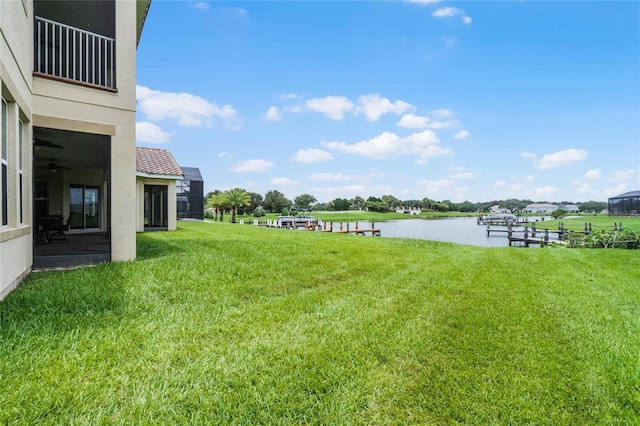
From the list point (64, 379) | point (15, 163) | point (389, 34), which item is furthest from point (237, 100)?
point (64, 379)

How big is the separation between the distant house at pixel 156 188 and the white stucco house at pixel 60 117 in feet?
19.0

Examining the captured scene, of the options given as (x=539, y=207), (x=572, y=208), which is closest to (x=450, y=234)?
(x=572, y=208)

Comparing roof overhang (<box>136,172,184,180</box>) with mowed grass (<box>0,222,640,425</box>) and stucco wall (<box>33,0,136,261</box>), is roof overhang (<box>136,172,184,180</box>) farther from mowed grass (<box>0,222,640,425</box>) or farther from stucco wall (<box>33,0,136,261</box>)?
mowed grass (<box>0,222,640,425</box>)

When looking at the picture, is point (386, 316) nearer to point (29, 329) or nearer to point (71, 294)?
point (29, 329)

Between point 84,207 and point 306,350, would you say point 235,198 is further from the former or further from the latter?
point 306,350

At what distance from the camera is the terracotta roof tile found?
1673 cm

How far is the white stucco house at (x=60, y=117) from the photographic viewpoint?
5.01 meters

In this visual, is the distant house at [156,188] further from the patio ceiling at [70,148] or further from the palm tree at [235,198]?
the palm tree at [235,198]

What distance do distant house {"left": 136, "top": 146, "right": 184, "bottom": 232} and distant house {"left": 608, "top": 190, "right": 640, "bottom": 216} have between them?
5767cm

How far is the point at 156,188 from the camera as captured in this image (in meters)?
18.7

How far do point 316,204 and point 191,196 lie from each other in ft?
182

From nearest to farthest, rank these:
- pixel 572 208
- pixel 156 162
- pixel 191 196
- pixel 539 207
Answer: pixel 156 162, pixel 191 196, pixel 572 208, pixel 539 207

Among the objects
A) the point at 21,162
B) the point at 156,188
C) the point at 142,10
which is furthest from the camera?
the point at 156,188

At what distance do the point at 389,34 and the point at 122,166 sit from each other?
53.6 ft
